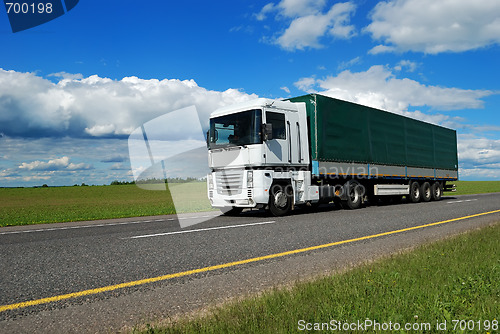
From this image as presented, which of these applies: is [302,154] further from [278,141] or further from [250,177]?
[250,177]

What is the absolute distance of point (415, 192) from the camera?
59.8 ft

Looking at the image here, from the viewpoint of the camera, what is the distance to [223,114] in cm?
1184

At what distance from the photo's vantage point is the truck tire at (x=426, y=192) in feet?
61.6

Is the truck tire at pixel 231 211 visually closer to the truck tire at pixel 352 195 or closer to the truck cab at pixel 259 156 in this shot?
the truck cab at pixel 259 156

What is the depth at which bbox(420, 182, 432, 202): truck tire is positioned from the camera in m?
18.8

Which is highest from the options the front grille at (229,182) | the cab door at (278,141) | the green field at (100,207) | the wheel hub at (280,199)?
the cab door at (278,141)

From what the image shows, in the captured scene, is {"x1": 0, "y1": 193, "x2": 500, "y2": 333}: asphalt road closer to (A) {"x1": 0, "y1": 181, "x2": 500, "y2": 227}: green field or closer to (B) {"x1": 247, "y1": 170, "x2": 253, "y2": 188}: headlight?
(B) {"x1": 247, "y1": 170, "x2": 253, "y2": 188}: headlight

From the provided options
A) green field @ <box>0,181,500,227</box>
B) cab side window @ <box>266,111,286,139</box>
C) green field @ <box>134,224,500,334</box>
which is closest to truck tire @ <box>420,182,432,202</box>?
cab side window @ <box>266,111,286,139</box>

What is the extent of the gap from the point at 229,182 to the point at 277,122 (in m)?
2.35

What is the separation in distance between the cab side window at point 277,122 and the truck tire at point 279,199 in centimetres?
152

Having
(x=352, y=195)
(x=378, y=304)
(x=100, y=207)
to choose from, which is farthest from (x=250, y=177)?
(x=100, y=207)

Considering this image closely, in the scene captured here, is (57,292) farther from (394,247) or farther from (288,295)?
(394,247)

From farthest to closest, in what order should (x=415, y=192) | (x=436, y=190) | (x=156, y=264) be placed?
(x=436, y=190), (x=415, y=192), (x=156, y=264)

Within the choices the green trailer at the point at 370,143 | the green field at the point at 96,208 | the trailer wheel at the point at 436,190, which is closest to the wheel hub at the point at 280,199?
the green trailer at the point at 370,143
